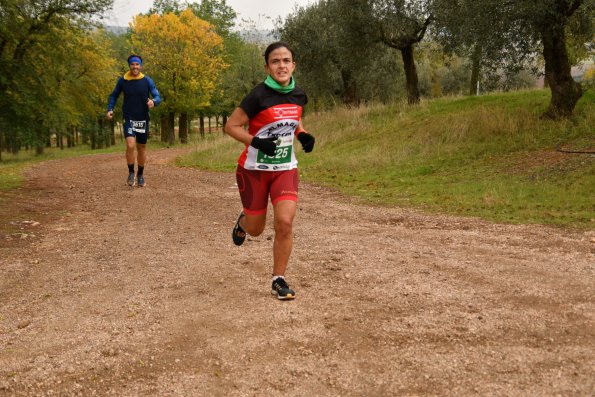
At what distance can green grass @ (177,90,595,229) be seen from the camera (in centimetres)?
874

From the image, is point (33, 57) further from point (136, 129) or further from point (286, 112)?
point (286, 112)

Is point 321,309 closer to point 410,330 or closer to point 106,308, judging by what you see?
point 410,330

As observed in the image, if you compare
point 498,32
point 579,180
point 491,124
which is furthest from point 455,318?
point 491,124

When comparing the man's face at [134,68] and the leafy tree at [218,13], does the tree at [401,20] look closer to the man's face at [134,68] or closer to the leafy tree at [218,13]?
the man's face at [134,68]

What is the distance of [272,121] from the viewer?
433cm

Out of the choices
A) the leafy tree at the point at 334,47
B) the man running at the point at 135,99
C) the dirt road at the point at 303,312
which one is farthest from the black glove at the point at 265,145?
the leafy tree at the point at 334,47

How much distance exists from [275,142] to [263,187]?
0.46 meters


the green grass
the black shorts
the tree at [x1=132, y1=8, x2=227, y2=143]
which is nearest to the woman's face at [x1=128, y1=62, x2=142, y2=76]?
the black shorts

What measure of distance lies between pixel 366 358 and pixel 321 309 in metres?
0.89

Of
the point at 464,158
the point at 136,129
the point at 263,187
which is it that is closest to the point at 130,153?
the point at 136,129

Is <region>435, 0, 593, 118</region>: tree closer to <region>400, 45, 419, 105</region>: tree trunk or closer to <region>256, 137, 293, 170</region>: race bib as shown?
<region>400, 45, 419, 105</region>: tree trunk

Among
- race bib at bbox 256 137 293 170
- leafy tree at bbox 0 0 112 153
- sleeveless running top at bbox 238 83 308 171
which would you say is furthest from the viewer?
leafy tree at bbox 0 0 112 153

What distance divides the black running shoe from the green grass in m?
4.44

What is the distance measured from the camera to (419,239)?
20.8 ft
